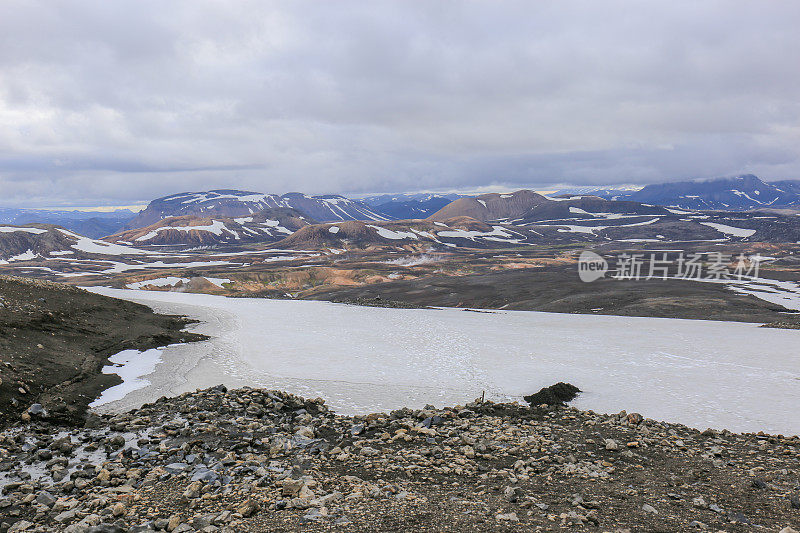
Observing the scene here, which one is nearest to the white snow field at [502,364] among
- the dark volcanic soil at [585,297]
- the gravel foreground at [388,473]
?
the gravel foreground at [388,473]

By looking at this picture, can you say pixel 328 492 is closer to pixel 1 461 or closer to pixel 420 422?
pixel 420 422

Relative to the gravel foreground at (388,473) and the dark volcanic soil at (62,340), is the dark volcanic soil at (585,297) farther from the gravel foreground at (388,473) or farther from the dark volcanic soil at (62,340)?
the gravel foreground at (388,473)

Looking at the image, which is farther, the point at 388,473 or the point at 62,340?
the point at 62,340

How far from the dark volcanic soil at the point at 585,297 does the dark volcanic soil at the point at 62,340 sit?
1471 inches

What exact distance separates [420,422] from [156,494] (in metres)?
8.08

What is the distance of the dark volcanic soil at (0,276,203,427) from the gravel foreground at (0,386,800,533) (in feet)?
6.74

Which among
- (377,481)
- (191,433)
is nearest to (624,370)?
(377,481)

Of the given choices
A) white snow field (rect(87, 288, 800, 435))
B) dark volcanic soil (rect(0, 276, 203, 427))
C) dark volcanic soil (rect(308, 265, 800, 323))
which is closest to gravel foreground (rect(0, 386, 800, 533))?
dark volcanic soil (rect(0, 276, 203, 427))

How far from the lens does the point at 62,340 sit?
25.4 meters

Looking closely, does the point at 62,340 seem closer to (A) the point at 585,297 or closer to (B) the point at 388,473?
(B) the point at 388,473

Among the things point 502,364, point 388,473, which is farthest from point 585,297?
point 388,473

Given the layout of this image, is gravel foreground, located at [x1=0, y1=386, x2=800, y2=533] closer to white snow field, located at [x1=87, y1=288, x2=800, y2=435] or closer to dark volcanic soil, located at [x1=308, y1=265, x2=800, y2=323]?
white snow field, located at [x1=87, y1=288, x2=800, y2=435]

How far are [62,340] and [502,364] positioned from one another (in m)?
25.2

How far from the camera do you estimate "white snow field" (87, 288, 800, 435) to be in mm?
20734
